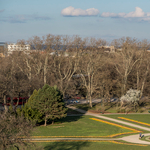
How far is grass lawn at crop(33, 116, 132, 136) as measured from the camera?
39312 mm

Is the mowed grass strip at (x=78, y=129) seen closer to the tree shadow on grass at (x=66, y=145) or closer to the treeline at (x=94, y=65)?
the tree shadow on grass at (x=66, y=145)

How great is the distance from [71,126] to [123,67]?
2762 centimetres

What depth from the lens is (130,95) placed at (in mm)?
59438

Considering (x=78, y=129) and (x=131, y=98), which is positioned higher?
(x=131, y=98)

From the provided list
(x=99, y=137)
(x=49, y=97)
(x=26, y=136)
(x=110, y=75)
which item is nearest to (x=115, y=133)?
(x=99, y=137)

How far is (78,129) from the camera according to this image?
42.2 metres

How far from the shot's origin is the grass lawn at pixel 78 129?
39.3 meters

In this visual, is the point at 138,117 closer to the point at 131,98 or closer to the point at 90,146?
the point at 131,98

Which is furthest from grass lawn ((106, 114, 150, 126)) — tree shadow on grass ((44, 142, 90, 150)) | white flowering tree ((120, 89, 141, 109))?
tree shadow on grass ((44, 142, 90, 150))

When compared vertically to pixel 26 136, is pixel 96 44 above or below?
above

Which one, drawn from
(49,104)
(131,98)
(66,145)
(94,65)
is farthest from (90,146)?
(94,65)

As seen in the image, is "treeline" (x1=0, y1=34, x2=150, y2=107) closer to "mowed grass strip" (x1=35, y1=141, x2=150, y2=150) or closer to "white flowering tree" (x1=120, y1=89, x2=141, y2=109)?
"white flowering tree" (x1=120, y1=89, x2=141, y2=109)

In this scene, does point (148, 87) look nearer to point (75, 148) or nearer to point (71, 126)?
point (71, 126)

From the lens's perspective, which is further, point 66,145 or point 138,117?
point 138,117
